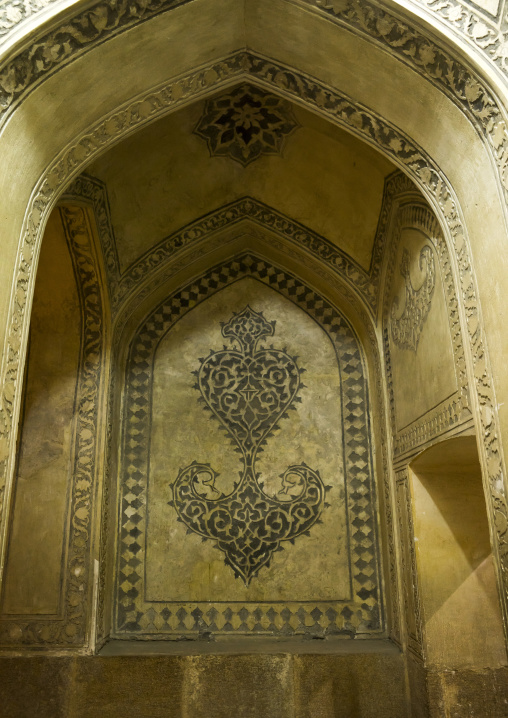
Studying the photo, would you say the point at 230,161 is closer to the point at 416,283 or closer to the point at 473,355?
the point at 416,283

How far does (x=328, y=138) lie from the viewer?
4832 millimetres

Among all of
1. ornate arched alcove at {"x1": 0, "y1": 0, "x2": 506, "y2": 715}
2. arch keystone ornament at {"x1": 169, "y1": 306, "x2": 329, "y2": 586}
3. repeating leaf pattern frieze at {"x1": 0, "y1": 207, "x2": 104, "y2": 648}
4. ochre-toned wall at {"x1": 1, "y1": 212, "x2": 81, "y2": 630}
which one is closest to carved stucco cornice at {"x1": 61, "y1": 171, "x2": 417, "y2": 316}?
ornate arched alcove at {"x1": 0, "y1": 0, "x2": 506, "y2": 715}

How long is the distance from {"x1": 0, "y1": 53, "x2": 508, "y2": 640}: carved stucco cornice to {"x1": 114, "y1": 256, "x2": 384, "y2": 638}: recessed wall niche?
2225 millimetres

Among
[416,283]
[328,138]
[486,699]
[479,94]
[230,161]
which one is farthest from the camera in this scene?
[230,161]

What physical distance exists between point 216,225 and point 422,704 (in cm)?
398

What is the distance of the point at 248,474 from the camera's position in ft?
17.7

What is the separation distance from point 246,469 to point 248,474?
0.15 feet

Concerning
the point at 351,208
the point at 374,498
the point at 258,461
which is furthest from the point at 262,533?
the point at 351,208

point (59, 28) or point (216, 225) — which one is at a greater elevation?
point (216, 225)

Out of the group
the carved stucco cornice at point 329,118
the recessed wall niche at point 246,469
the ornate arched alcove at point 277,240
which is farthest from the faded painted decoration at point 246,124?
the recessed wall niche at point 246,469

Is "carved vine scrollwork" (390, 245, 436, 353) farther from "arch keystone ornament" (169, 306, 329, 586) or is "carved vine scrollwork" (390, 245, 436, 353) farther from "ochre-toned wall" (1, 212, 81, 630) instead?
"ochre-toned wall" (1, 212, 81, 630)

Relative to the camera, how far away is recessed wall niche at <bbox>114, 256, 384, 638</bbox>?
16.6 ft

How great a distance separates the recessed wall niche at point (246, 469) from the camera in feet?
16.6

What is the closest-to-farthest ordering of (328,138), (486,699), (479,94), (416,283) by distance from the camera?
(479,94), (486,699), (416,283), (328,138)
